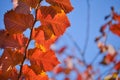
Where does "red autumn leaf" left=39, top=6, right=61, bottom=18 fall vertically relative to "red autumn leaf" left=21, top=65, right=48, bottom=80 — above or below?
above

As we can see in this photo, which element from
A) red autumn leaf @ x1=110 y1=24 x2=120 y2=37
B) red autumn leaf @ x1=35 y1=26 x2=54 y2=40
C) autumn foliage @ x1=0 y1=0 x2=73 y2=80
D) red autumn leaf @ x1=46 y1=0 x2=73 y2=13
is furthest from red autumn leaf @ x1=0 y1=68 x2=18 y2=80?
red autumn leaf @ x1=110 y1=24 x2=120 y2=37

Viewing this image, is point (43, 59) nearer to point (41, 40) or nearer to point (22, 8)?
point (41, 40)

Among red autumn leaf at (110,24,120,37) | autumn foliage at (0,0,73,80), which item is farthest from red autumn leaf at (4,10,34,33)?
red autumn leaf at (110,24,120,37)

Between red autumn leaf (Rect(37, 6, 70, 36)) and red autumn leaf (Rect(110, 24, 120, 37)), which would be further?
red autumn leaf (Rect(110, 24, 120, 37))

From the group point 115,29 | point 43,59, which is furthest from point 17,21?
point 115,29

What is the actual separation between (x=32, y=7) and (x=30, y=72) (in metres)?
0.33

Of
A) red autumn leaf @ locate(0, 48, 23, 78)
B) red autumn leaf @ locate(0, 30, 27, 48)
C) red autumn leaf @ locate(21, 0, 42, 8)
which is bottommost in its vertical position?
red autumn leaf @ locate(0, 48, 23, 78)

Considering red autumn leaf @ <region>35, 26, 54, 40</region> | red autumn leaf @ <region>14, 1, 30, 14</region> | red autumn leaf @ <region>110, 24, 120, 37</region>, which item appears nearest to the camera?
red autumn leaf @ <region>14, 1, 30, 14</region>

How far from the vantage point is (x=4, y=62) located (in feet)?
3.69

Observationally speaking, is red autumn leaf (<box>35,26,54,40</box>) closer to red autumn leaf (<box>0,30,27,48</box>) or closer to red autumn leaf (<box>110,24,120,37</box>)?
red autumn leaf (<box>0,30,27,48</box>)

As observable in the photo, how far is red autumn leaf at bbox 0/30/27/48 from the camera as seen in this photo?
1.11 metres

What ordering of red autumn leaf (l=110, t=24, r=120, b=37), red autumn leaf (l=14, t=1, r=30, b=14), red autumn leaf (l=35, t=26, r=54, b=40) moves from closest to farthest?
1. red autumn leaf (l=14, t=1, r=30, b=14)
2. red autumn leaf (l=35, t=26, r=54, b=40)
3. red autumn leaf (l=110, t=24, r=120, b=37)

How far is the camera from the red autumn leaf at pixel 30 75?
1184 millimetres

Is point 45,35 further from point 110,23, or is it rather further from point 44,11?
point 110,23
